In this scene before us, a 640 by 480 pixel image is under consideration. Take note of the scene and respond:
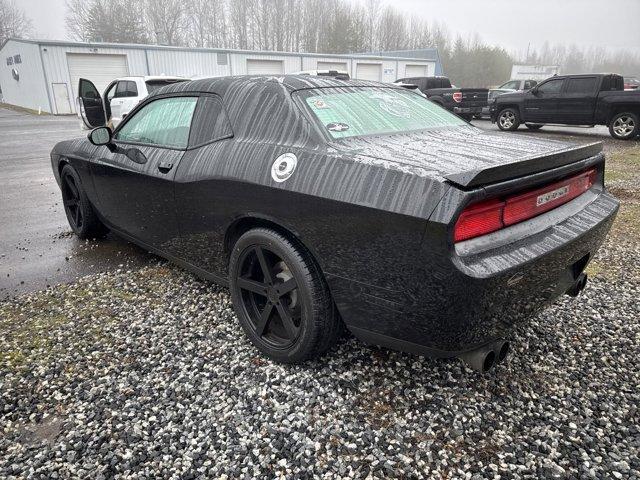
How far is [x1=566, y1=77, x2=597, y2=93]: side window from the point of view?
Result: 13.1 meters

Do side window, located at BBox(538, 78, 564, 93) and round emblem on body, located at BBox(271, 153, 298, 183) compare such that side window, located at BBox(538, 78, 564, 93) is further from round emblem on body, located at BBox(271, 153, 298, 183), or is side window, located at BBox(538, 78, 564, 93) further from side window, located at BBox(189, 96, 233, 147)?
round emblem on body, located at BBox(271, 153, 298, 183)

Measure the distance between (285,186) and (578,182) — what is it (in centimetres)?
162

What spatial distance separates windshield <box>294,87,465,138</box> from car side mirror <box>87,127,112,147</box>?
1897 millimetres

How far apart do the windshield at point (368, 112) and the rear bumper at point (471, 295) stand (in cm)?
97

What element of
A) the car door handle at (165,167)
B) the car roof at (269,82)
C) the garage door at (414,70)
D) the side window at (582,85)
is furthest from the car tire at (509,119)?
the garage door at (414,70)

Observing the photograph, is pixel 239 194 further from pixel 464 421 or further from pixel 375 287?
pixel 464 421

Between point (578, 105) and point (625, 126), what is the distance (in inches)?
54.4

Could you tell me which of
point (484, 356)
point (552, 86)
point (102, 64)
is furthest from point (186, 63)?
point (484, 356)

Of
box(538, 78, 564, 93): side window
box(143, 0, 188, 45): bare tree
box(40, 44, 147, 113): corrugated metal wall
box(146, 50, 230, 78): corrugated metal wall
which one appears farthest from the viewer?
box(143, 0, 188, 45): bare tree

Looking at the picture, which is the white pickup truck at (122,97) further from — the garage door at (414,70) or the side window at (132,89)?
the garage door at (414,70)

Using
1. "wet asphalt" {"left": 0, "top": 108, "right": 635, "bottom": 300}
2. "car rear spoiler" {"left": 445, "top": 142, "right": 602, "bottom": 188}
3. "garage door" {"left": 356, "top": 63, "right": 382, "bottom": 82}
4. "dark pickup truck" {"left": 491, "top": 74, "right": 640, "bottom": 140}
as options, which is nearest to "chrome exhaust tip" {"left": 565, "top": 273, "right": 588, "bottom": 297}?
"car rear spoiler" {"left": 445, "top": 142, "right": 602, "bottom": 188}

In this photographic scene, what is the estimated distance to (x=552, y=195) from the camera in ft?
7.49

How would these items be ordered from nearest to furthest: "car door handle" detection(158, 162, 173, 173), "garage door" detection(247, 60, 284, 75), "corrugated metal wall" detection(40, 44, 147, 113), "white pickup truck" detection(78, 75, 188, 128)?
"car door handle" detection(158, 162, 173, 173), "white pickup truck" detection(78, 75, 188, 128), "corrugated metal wall" detection(40, 44, 147, 113), "garage door" detection(247, 60, 284, 75)

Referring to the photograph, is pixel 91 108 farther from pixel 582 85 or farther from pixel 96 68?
pixel 96 68
